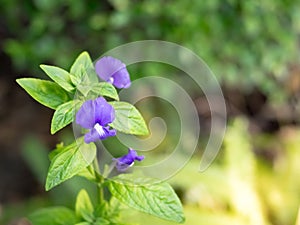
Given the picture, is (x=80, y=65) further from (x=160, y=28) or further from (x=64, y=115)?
(x=160, y=28)

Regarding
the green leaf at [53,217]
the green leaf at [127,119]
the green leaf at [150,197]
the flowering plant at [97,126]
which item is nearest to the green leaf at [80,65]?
the flowering plant at [97,126]

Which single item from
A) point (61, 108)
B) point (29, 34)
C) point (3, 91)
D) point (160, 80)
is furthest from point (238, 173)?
point (61, 108)

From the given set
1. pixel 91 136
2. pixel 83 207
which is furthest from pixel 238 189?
pixel 91 136

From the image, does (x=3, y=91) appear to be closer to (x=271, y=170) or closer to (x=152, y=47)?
(x=152, y=47)

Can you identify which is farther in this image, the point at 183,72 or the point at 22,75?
the point at 22,75

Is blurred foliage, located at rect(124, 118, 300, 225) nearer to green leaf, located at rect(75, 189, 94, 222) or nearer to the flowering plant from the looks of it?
green leaf, located at rect(75, 189, 94, 222)

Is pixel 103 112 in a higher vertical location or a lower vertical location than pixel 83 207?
higher

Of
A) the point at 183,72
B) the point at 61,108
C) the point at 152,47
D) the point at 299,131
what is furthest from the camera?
the point at 299,131
